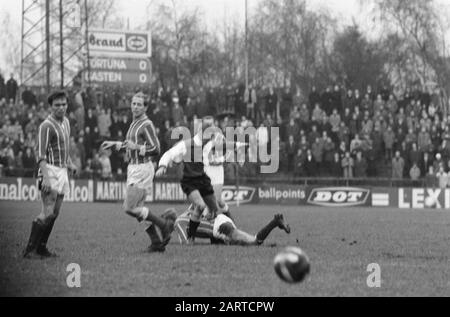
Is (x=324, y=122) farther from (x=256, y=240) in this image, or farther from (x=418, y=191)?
(x=256, y=240)

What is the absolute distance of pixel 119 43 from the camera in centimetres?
4050

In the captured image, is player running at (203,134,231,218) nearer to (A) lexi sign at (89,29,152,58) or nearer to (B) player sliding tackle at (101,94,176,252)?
(B) player sliding tackle at (101,94,176,252)

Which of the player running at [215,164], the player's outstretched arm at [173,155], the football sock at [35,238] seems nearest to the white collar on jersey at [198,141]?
the player running at [215,164]

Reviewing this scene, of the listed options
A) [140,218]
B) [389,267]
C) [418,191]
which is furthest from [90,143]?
[389,267]

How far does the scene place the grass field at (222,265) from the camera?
9.26m

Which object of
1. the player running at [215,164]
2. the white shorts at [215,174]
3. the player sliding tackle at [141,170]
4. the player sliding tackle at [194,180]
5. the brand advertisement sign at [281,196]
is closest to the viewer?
the player sliding tackle at [141,170]

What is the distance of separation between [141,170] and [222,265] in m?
2.46

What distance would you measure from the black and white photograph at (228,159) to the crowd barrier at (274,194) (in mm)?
62

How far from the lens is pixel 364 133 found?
119 ft

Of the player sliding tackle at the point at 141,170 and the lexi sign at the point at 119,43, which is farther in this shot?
the lexi sign at the point at 119,43

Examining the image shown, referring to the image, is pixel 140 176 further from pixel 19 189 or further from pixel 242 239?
pixel 19 189

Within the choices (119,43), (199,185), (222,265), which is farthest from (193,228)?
(119,43)

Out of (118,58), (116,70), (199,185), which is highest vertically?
(118,58)

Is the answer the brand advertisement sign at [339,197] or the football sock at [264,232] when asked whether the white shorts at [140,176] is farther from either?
Answer: the brand advertisement sign at [339,197]
